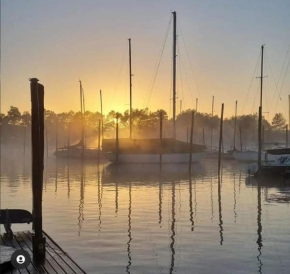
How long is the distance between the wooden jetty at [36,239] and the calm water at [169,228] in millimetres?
1314

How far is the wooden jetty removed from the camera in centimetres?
877

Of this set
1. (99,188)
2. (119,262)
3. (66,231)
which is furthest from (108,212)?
(99,188)

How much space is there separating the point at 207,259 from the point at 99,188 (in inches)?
737

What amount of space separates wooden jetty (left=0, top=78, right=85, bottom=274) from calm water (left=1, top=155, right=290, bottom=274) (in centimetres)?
131

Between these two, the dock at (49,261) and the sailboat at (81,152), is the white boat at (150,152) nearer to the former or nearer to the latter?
the sailboat at (81,152)

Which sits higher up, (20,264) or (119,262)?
(20,264)

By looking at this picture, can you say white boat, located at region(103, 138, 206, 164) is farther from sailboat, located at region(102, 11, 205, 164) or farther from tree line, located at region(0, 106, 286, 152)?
tree line, located at region(0, 106, 286, 152)

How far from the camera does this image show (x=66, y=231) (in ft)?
50.4

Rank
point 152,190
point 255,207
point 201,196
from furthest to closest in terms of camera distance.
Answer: point 152,190, point 201,196, point 255,207

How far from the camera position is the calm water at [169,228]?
37.3ft

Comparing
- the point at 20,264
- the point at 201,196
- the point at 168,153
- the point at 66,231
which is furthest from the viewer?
the point at 168,153

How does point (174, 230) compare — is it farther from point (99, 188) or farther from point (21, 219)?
point (99, 188)

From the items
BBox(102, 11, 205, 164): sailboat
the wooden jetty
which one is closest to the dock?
the wooden jetty

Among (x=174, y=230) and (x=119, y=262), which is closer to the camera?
(x=119, y=262)
